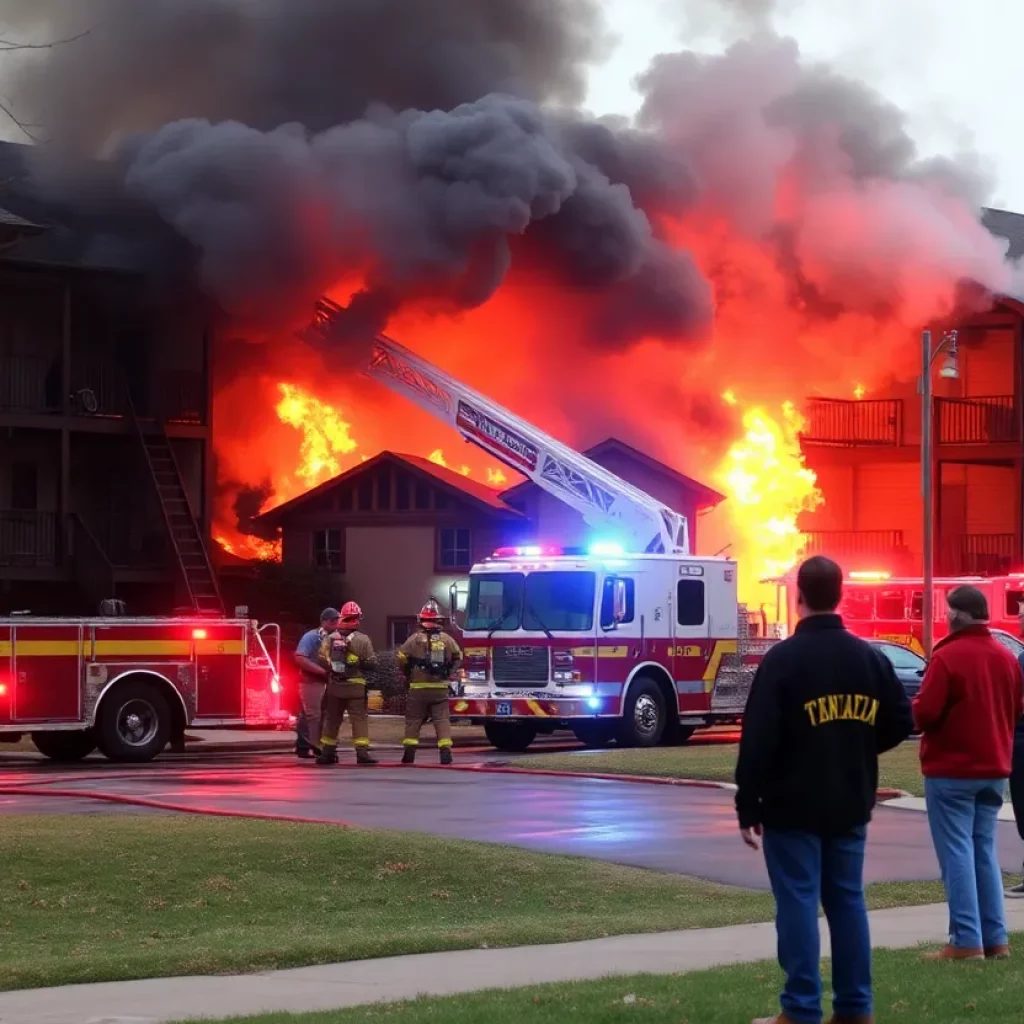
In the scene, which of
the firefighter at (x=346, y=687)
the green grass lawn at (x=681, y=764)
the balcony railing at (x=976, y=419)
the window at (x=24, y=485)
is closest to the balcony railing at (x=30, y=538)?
Result: the window at (x=24, y=485)

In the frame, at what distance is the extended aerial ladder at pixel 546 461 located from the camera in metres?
25.7

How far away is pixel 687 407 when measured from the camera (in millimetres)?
36000

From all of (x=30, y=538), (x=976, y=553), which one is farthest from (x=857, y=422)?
(x=30, y=538)

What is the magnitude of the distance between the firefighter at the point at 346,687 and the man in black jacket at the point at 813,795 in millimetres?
13729

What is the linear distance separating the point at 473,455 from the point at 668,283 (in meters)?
13.7

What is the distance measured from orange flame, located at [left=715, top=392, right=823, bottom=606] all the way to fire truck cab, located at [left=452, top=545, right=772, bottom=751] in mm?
11134

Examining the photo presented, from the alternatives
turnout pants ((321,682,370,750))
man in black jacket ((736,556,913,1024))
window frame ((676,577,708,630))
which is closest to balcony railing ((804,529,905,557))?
window frame ((676,577,708,630))

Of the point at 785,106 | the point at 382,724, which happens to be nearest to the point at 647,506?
the point at 382,724

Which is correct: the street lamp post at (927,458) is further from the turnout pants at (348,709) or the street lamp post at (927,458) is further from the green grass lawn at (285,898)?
the green grass lawn at (285,898)

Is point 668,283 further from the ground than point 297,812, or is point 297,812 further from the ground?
point 668,283

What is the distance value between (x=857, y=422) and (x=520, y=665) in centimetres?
1800

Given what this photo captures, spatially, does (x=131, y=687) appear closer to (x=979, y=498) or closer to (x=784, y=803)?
(x=784, y=803)

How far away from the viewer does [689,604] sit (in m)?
24.5

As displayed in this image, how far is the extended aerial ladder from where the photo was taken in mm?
25728
